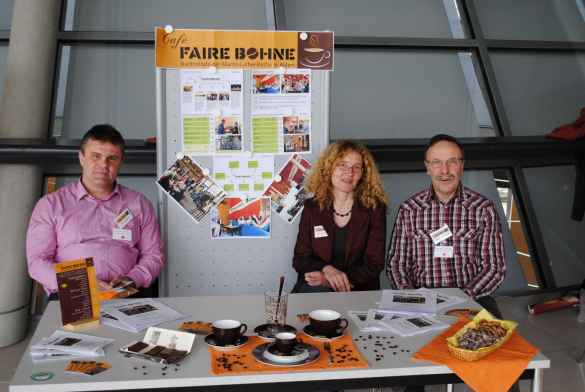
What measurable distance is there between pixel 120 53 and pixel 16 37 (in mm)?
806

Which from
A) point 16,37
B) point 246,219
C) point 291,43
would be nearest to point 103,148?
point 246,219

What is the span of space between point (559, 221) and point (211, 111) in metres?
3.04

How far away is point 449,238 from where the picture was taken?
297 centimetres

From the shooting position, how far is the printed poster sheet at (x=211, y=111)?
330cm

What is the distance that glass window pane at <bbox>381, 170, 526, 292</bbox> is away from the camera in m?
4.70

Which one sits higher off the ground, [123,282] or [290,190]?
[290,190]

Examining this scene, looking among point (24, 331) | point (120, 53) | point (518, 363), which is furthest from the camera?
point (120, 53)

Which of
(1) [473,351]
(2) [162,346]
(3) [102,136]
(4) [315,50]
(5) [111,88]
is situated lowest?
(1) [473,351]

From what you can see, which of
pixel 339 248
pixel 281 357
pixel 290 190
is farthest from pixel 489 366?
pixel 290 190

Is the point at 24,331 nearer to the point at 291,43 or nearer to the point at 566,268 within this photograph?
the point at 291,43

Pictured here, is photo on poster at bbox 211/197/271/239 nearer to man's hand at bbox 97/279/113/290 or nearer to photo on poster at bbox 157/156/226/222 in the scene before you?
photo on poster at bbox 157/156/226/222

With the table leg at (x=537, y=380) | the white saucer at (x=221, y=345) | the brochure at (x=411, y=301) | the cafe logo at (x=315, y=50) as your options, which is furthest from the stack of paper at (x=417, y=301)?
the cafe logo at (x=315, y=50)

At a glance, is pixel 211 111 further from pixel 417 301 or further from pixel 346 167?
pixel 417 301

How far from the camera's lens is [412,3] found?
494 centimetres
